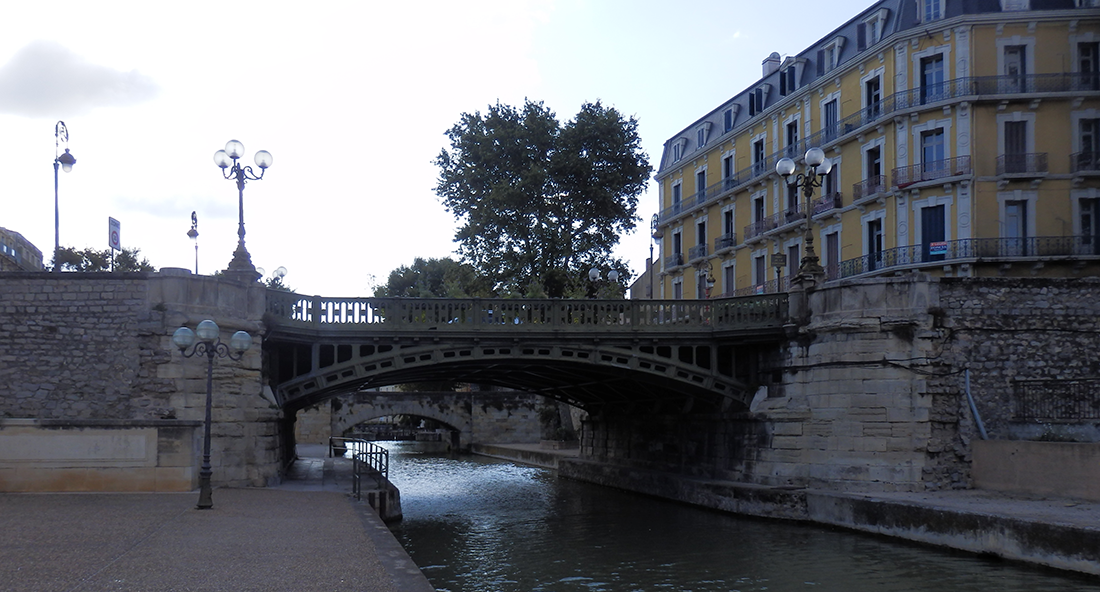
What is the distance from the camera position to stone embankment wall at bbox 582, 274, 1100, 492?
21922 millimetres

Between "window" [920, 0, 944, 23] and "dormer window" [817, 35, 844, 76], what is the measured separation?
3.83m

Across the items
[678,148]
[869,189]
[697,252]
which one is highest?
[678,148]

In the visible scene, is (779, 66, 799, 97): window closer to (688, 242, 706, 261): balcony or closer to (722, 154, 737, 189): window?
(722, 154, 737, 189): window

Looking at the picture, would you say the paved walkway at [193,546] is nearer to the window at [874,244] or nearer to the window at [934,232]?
the window at [934,232]

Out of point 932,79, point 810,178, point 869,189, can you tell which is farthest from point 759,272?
point 810,178

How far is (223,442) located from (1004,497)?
15.5m

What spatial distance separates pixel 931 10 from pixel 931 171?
5.41 m

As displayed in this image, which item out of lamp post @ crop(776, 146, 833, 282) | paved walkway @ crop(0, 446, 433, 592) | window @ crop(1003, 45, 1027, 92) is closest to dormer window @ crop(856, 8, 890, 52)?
window @ crop(1003, 45, 1027, 92)

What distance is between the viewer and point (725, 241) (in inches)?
1734

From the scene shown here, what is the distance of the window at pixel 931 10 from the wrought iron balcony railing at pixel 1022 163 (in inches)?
199

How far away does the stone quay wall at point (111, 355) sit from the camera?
65.6ft

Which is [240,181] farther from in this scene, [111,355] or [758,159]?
[758,159]

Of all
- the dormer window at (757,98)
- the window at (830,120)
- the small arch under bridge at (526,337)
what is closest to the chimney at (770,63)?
the dormer window at (757,98)

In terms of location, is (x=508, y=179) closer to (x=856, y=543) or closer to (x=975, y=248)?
(x=975, y=248)
